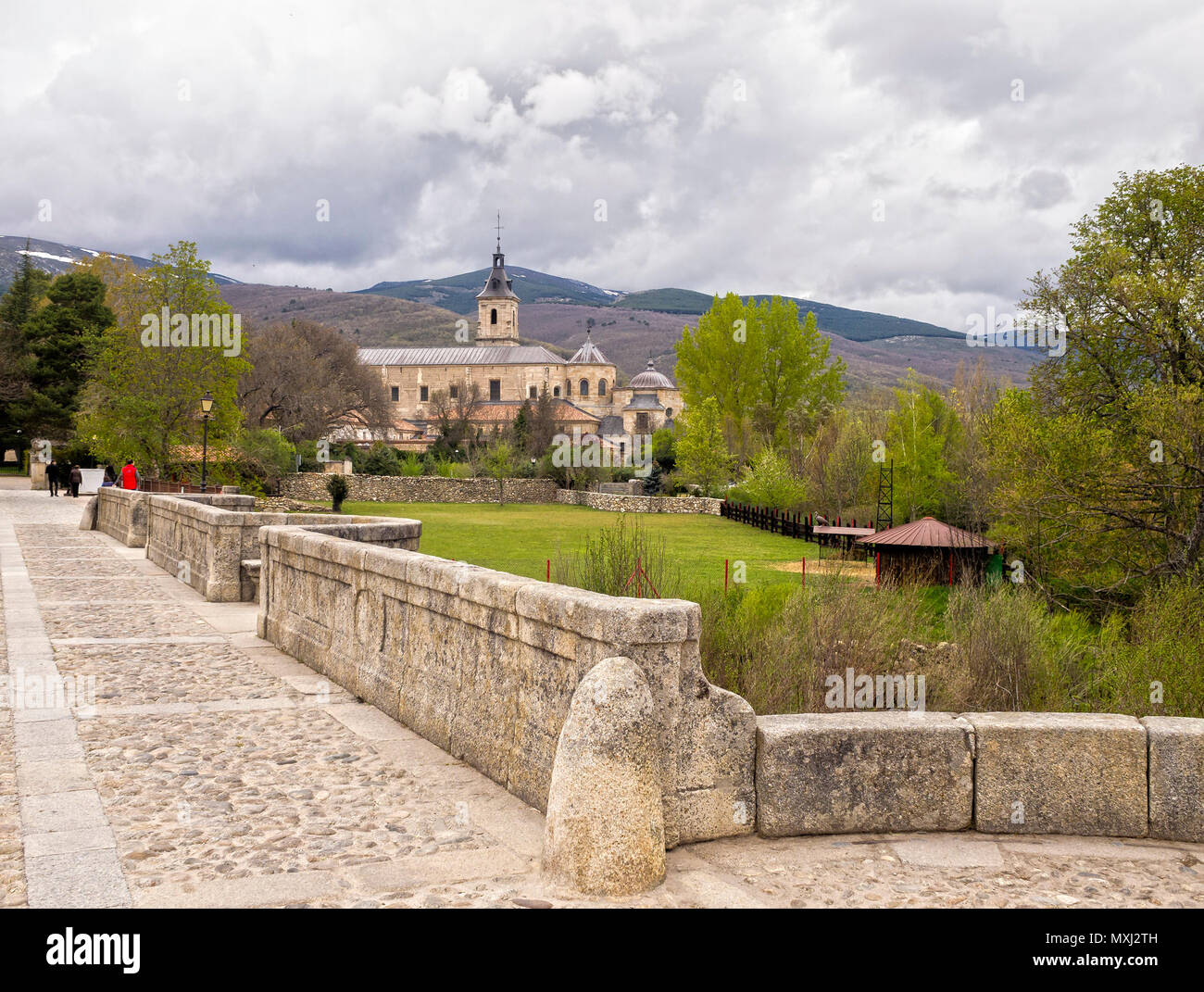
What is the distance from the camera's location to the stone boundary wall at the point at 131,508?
61.9 feet

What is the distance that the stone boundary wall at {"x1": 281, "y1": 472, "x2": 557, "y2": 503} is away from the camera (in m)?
58.3

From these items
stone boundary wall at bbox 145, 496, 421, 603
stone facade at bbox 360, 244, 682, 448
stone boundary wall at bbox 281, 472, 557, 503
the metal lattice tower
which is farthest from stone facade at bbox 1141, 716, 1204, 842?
stone facade at bbox 360, 244, 682, 448

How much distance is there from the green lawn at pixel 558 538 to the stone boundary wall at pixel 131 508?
4.67 meters

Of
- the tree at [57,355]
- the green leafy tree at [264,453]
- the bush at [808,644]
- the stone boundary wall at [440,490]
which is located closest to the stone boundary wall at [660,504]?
the stone boundary wall at [440,490]

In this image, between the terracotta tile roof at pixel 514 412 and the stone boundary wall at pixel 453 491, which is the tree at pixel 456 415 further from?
the stone boundary wall at pixel 453 491

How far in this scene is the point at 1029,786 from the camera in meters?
4.91

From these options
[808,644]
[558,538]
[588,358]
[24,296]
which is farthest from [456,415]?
[808,644]

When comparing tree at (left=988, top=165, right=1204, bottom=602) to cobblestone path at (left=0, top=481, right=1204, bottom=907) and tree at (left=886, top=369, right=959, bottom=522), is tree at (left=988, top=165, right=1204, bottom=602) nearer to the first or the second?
tree at (left=886, top=369, right=959, bottom=522)

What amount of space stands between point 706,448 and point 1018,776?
4738 cm

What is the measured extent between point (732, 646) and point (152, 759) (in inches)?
183

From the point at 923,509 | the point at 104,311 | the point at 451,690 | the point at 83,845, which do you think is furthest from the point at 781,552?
the point at 104,311

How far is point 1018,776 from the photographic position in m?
4.91

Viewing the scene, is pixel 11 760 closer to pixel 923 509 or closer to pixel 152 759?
pixel 152 759

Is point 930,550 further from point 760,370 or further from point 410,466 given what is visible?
point 410,466
